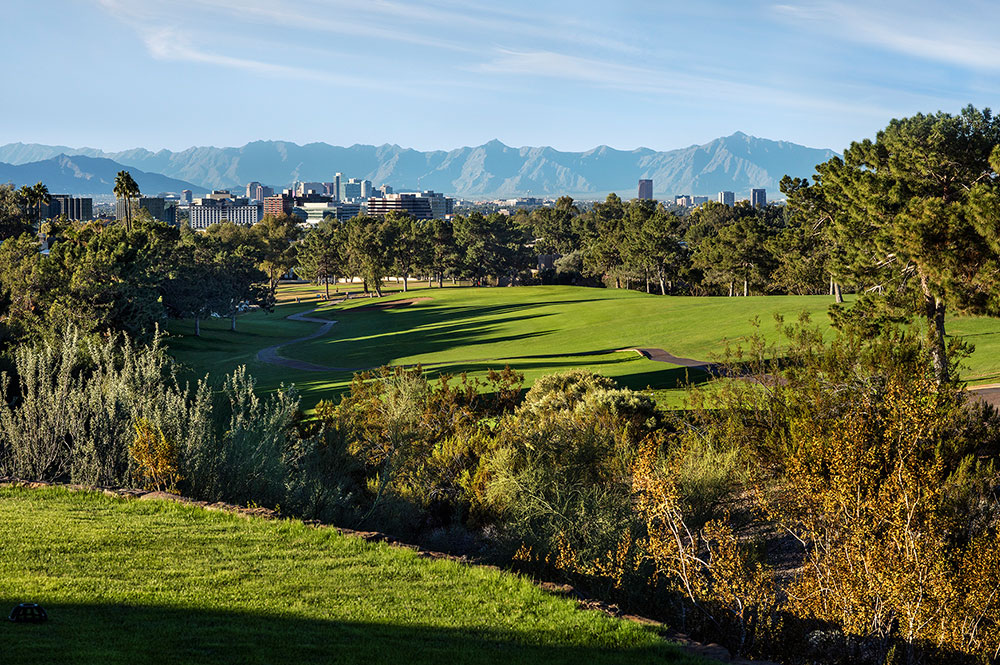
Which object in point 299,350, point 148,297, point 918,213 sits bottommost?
point 299,350

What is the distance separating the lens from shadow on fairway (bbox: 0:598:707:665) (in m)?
6.47

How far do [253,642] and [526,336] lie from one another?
147 ft

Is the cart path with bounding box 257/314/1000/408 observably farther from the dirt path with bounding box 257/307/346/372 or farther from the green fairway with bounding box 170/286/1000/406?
the green fairway with bounding box 170/286/1000/406

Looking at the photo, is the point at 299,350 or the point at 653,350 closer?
the point at 653,350

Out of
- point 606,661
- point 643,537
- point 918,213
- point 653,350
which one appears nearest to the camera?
point 606,661

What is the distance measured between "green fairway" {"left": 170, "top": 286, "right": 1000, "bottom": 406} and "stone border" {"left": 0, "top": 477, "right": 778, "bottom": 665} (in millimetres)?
15448

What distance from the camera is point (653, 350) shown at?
1620 inches

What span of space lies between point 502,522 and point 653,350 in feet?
96.2

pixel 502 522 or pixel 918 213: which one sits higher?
pixel 918 213

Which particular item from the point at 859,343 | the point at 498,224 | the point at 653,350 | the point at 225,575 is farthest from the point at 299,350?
the point at 498,224

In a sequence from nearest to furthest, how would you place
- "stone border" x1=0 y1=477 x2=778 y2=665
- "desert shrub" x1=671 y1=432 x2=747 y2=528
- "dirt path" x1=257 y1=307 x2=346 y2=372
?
"stone border" x1=0 y1=477 x2=778 y2=665, "desert shrub" x1=671 y1=432 x2=747 y2=528, "dirt path" x1=257 y1=307 x2=346 y2=372

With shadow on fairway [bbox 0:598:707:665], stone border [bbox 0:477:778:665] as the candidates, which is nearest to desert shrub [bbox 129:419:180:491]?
stone border [bbox 0:477:778:665]

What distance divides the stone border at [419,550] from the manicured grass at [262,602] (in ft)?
0.72

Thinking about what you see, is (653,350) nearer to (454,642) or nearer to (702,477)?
(702,477)
